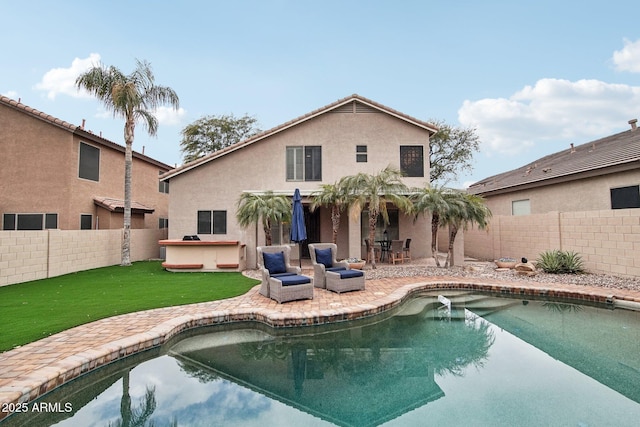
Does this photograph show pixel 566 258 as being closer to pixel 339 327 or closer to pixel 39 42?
pixel 339 327

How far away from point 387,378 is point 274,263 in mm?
5197

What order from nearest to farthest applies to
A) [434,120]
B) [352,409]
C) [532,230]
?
[352,409] → [532,230] → [434,120]

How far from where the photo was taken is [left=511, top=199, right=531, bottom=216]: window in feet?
58.7

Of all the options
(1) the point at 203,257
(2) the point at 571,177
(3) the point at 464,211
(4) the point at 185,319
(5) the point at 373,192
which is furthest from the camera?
(2) the point at 571,177

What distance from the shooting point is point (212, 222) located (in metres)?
16.1

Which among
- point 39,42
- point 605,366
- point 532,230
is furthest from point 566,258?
point 39,42

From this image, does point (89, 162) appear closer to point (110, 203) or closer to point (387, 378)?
point (110, 203)

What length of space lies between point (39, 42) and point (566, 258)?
81.0 ft

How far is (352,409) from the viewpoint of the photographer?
4398 mm

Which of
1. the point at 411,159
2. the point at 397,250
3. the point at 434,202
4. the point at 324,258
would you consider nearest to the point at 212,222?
the point at 324,258

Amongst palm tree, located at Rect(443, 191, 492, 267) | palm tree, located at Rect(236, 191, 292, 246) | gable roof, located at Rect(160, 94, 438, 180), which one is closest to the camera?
palm tree, located at Rect(443, 191, 492, 267)

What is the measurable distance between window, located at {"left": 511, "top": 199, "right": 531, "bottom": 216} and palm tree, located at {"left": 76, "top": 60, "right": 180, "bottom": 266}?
20.8 metres

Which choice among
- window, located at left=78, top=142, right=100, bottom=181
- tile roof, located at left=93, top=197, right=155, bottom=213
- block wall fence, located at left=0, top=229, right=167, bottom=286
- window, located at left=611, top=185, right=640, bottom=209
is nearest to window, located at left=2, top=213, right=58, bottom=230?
tile roof, located at left=93, top=197, right=155, bottom=213

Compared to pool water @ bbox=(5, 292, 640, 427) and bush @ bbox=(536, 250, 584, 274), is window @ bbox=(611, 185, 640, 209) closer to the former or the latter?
bush @ bbox=(536, 250, 584, 274)
